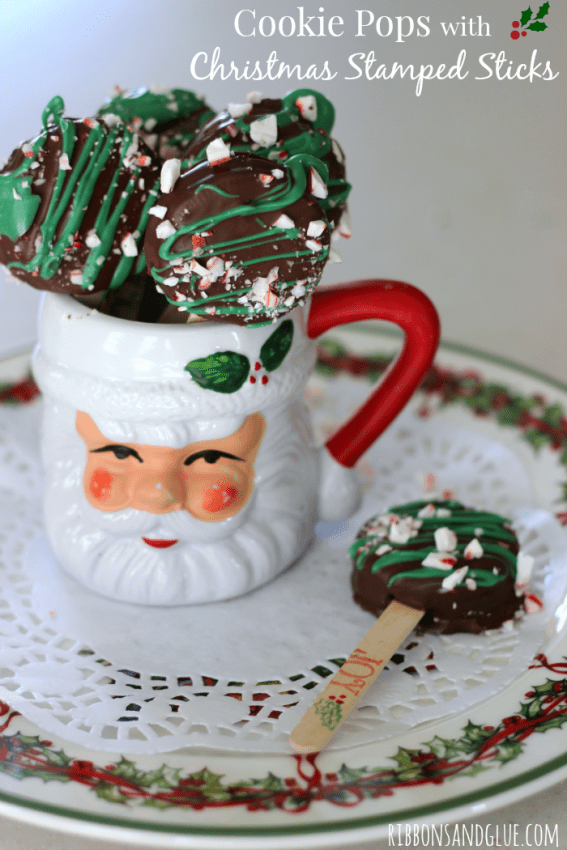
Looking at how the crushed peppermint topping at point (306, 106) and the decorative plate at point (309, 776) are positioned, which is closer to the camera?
the decorative plate at point (309, 776)

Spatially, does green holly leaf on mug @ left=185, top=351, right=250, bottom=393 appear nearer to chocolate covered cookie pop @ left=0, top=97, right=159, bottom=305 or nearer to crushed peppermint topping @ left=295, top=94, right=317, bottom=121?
chocolate covered cookie pop @ left=0, top=97, right=159, bottom=305

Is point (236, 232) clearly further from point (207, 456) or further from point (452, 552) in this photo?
point (452, 552)

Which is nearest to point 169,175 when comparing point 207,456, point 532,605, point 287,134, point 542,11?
point 287,134

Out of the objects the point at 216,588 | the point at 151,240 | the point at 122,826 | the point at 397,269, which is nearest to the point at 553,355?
the point at 397,269

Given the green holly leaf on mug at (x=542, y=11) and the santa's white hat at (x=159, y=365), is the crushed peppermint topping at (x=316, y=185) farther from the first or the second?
the green holly leaf on mug at (x=542, y=11)

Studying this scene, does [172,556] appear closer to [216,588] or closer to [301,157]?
[216,588]

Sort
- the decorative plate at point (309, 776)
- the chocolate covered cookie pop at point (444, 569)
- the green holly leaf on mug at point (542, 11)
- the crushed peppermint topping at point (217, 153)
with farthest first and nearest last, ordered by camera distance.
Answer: the green holly leaf on mug at point (542, 11)
the chocolate covered cookie pop at point (444, 569)
the crushed peppermint topping at point (217, 153)
the decorative plate at point (309, 776)

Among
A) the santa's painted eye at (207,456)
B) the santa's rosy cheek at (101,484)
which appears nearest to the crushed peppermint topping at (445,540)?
the santa's painted eye at (207,456)
